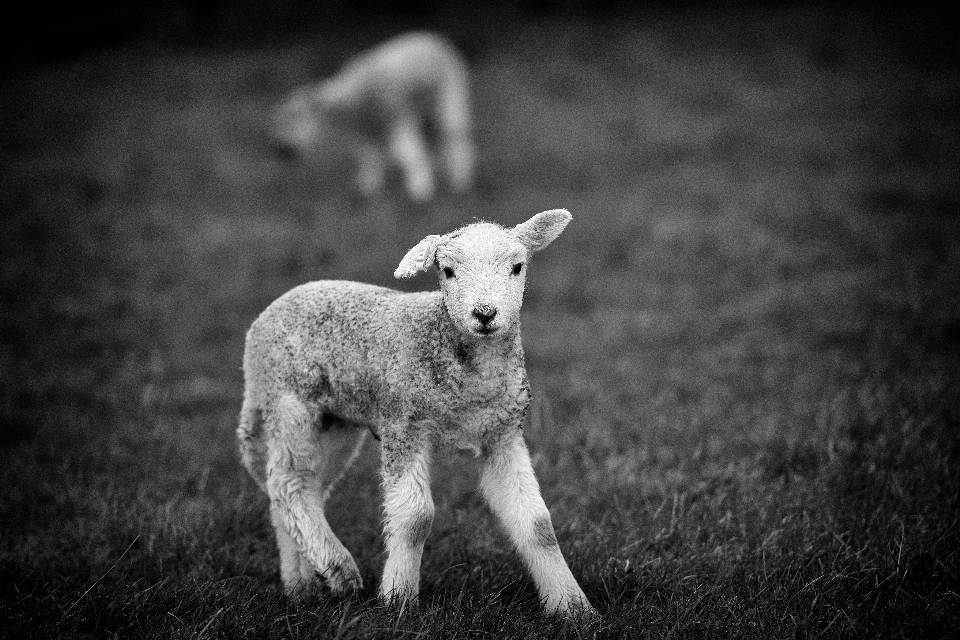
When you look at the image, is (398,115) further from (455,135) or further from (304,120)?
(304,120)

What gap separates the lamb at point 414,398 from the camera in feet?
13.0

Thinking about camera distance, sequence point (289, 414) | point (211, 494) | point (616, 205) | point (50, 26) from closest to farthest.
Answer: point (289, 414)
point (211, 494)
point (616, 205)
point (50, 26)

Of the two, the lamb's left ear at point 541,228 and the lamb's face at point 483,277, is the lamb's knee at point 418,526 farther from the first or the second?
the lamb's left ear at point 541,228

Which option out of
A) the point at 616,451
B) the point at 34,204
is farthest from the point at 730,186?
the point at 34,204

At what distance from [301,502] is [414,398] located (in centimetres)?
99

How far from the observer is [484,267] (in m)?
3.86

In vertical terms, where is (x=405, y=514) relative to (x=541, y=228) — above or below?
below

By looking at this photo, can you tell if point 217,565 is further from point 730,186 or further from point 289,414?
point 730,186

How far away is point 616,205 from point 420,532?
9.04 meters

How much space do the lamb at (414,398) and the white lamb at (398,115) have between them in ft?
28.9

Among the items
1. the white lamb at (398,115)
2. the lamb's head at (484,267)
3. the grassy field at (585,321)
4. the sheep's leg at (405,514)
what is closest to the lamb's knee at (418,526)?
the sheep's leg at (405,514)

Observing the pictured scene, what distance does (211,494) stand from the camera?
19.2ft

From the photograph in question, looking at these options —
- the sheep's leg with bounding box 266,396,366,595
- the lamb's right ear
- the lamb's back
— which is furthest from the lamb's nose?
the sheep's leg with bounding box 266,396,366,595

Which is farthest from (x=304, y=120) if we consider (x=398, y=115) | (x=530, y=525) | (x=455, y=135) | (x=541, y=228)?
(x=530, y=525)
